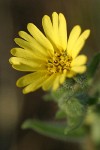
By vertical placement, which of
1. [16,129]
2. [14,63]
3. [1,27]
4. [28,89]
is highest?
[1,27]

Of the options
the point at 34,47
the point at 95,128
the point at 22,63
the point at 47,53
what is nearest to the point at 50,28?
the point at 34,47

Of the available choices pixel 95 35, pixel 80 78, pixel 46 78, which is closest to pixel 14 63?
pixel 46 78

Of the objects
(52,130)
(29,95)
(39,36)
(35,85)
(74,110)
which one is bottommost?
(52,130)

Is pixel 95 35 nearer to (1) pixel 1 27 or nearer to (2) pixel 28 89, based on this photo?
(1) pixel 1 27

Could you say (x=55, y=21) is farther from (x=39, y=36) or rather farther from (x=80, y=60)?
(x=80, y=60)

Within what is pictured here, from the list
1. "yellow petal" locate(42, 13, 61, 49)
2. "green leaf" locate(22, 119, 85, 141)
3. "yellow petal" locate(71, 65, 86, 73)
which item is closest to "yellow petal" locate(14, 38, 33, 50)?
"yellow petal" locate(42, 13, 61, 49)

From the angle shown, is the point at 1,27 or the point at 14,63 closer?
the point at 14,63

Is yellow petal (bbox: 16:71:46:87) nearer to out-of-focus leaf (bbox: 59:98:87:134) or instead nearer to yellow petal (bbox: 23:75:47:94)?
yellow petal (bbox: 23:75:47:94)
